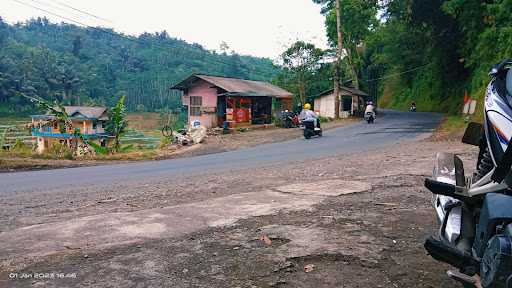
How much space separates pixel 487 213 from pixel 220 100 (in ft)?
87.6

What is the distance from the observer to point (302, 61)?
39406 millimetres

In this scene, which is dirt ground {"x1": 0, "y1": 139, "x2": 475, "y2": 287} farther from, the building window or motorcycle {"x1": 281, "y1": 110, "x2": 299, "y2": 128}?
the building window

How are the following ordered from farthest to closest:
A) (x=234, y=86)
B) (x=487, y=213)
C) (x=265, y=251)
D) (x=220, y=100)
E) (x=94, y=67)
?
(x=94, y=67), (x=234, y=86), (x=220, y=100), (x=265, y=251), (x=487, y=213)

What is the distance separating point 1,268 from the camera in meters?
3.43

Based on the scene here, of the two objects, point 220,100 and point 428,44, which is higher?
point 428,44

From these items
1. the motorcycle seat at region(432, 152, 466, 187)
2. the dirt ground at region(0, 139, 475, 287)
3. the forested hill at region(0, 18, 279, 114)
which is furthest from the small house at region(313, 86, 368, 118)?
the motorcycle seat at region(432, 152, 466, 187)

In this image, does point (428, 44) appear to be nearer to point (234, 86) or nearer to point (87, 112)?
point (234, 86)

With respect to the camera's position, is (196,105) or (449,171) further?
(196,105)

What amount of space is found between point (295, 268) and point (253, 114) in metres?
27.1

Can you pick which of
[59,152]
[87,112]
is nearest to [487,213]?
Answer: [59,152]

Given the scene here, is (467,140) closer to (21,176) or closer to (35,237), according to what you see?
(35,237)

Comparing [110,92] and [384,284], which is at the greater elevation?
[110,92]

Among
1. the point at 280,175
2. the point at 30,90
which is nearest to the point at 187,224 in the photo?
the point at 280,175

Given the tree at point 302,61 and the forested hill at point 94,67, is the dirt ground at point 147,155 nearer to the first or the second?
the tree at point 302,61
